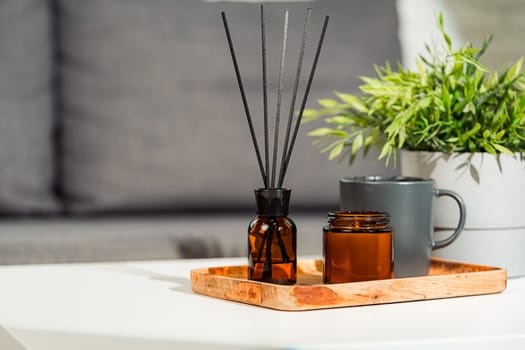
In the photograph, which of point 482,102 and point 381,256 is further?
point 482,102

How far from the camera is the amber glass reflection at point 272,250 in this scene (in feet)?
3.30

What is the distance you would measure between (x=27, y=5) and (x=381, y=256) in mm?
1432

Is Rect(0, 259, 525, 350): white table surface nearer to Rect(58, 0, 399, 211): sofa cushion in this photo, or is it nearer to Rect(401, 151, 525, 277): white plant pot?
Rect(401, 151, 525, 277): white plant pot

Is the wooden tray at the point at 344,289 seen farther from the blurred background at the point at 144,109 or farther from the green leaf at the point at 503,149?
the blurred background at the point at 144,109

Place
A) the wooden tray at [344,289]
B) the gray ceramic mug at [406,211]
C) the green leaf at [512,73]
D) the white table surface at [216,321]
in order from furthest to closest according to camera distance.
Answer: the green leaf at [512,73] → the gray ceramic mug at [406,211] → the wooden tray at [344,289] → the white table surface at [216,321]

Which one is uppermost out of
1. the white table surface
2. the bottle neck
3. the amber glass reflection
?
the bottle neck

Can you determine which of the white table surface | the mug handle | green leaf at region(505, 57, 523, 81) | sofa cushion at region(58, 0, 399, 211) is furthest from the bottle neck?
sofa cushion at region(58, 0, 399, 211)

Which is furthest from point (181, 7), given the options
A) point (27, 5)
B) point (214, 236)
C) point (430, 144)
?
point (430, 144)

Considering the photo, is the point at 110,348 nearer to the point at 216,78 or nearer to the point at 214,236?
the point at 214,236

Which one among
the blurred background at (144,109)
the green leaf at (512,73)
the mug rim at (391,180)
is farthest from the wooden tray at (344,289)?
the blurred background at (144,109)

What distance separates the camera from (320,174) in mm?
2156

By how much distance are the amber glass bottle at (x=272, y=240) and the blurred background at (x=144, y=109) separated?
989 mm

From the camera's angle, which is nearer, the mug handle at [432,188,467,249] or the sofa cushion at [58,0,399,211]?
the mug handle at [432,188,467,249]

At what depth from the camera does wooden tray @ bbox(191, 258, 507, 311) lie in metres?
0.92
